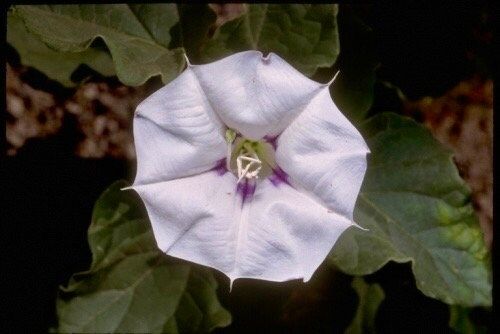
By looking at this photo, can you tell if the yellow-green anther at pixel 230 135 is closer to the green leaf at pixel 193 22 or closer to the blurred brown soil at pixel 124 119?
the green leaf at pixel 193 22

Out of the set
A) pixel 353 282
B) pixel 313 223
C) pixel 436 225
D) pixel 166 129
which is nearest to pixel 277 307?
pixel 353 282

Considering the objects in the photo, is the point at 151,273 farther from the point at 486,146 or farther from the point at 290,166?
the point at 486,146

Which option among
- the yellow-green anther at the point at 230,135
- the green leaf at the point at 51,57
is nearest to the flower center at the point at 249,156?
the yellow-green anther at the point at 230,135


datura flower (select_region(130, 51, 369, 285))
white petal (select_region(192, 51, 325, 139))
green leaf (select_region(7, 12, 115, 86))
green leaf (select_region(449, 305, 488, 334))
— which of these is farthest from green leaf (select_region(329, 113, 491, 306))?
green leaf (select_region(7, 12, 115, 86))

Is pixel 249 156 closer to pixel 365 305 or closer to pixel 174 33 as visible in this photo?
pixel 174 33

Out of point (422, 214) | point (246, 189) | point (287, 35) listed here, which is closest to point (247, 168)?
point (246, 189)
